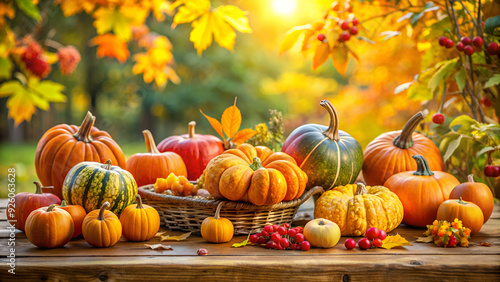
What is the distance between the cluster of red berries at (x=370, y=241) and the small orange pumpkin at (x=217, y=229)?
17.2 inches

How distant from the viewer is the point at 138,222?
5.42 feet

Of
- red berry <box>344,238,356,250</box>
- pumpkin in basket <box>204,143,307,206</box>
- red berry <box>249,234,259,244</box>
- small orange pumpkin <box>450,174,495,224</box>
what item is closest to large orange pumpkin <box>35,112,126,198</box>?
pumpkin in basket <box>204,143,307,206</box>

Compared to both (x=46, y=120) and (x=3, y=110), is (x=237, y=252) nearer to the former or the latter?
(x=3, y=110)

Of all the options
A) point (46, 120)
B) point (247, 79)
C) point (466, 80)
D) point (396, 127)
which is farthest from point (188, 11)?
point (46, 120)

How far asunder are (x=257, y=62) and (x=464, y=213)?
7.00 meters

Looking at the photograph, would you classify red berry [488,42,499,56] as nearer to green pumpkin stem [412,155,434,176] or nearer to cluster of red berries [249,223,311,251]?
green pumpkin stem [412,155,434,176]

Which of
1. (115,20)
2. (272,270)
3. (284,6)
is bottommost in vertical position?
(272,270)

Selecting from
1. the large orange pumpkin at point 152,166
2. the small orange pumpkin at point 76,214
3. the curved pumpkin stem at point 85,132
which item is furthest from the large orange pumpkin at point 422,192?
the curved pumpkin stem at point 85,132

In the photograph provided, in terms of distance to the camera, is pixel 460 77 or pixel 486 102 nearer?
pixel 460 77

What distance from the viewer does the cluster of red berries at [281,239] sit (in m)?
1.59

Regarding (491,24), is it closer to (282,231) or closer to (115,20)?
(282,231)

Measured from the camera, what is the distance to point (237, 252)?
5.08 feet

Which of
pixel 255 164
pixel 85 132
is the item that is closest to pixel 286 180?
pixel 255 164

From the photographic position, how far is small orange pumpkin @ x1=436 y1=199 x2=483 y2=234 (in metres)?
1.73
